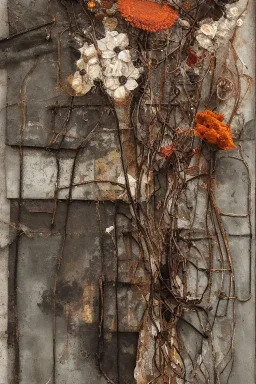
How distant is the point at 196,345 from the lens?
3906 millimetres

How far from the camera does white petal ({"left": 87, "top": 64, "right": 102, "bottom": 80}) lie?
3837 mm

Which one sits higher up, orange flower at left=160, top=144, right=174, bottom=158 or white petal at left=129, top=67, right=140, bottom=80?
white petal at left=129, top=67, right=140, bottom=80

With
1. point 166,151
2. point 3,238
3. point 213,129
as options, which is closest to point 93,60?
point 166,151

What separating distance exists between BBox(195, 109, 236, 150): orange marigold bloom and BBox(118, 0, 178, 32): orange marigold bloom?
26.4 inches

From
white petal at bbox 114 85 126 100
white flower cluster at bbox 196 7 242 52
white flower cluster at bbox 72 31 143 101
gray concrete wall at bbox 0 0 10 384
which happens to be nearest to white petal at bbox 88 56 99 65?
white flower cluster at bbox 72 31 143 101

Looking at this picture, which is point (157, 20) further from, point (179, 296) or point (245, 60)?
point (179, 296)

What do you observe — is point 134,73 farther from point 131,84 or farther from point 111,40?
point 111,40

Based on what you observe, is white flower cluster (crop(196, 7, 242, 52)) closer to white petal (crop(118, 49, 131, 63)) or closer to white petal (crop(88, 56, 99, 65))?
white petal (crop(118, 49, 131, 63))

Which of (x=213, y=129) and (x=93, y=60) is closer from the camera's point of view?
(x=213, y=129)

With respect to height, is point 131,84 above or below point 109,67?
below

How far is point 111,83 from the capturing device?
12.6 feet

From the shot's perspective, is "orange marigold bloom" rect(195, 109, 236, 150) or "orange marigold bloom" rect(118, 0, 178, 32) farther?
"orange marigold bloom" rect(118, 0, 178, 32)

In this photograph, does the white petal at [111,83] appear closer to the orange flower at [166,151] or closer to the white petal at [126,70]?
the white petal at [126,70]

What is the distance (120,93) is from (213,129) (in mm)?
680
